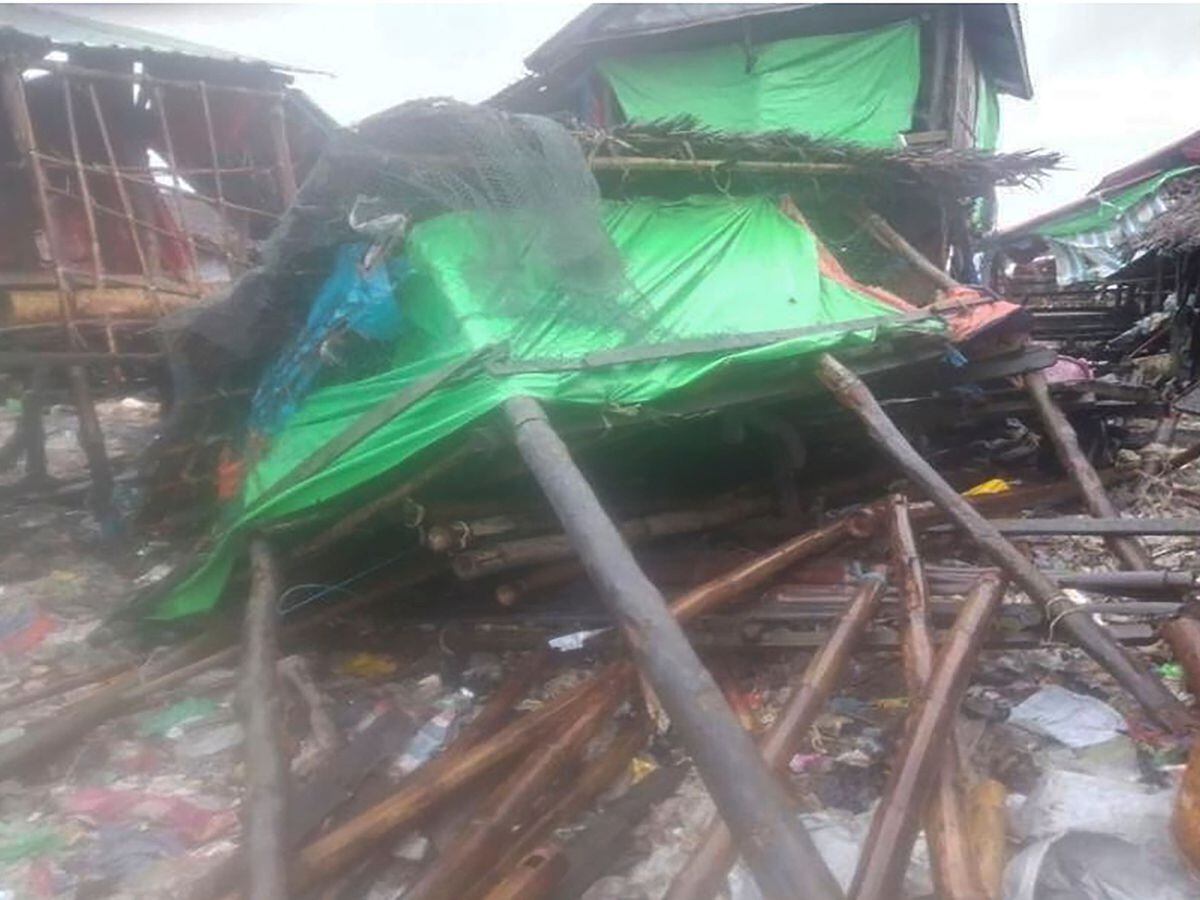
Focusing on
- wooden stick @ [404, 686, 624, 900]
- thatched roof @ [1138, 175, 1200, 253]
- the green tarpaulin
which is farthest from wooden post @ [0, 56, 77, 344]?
the green tarpaulin

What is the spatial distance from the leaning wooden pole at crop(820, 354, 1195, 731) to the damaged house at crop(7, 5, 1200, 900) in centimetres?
2

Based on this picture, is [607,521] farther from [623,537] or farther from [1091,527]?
[1091,527]

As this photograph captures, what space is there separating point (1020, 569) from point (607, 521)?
183 centimetres

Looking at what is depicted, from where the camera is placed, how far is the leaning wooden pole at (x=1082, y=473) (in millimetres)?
4648

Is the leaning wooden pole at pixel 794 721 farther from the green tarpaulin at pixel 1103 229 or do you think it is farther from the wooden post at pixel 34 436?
the green tarpaulin at pixel 1103 229

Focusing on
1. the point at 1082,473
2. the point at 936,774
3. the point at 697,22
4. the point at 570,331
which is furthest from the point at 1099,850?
the point at 697,22

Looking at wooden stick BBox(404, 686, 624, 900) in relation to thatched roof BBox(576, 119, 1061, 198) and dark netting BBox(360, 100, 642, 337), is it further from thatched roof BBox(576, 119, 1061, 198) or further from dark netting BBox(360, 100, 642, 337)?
thatched roof BBox(576, 119, 1061, 198)

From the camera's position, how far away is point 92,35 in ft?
24.2

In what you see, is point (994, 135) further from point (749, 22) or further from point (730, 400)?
point (730, 400)

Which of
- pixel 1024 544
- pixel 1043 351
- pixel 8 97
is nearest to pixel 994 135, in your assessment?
pixel 1043 351

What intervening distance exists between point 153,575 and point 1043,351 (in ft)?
20.7

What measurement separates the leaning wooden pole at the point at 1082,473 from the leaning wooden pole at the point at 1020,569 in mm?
1131

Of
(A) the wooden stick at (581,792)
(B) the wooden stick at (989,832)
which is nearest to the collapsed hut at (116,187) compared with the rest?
(A) the wooden stick at (581,792)

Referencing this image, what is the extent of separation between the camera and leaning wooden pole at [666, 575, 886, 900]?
2443 mm
